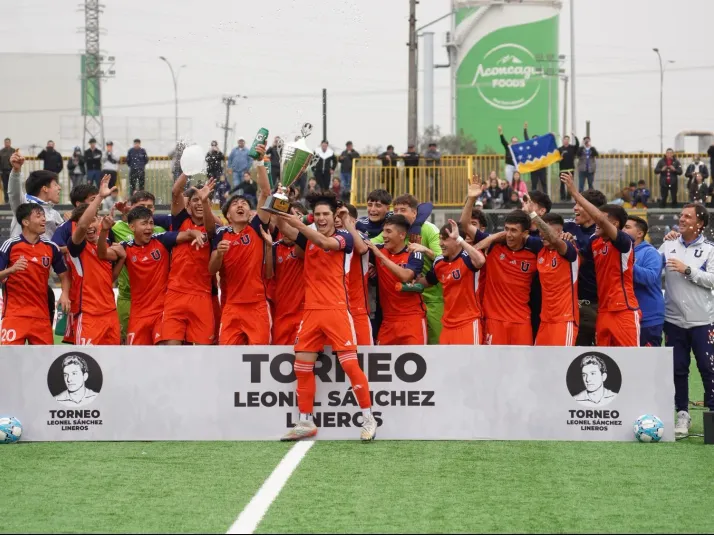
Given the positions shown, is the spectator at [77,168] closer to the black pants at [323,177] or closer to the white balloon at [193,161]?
the black pants at [323,177]

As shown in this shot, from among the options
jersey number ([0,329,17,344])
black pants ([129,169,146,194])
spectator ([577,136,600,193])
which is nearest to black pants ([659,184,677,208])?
spectator ([577,136,600,193])

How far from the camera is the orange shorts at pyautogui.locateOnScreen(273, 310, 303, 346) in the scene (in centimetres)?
978

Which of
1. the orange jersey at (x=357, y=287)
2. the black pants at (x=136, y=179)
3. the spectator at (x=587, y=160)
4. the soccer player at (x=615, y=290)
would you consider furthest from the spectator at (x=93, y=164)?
the soccer player at (x=615, y=290)

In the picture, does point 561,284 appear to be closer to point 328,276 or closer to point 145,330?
point 328,276

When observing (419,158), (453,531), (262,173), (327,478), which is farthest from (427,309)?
(419,158)

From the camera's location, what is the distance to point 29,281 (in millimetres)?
9656

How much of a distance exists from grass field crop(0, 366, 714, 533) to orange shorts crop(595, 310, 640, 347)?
1.00 metres

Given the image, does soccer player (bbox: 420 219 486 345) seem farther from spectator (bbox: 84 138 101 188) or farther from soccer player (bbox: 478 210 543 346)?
spectator (bbox: 84 138 101 188)

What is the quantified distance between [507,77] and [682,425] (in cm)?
4346

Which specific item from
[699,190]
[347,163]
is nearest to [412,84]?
[347,163]

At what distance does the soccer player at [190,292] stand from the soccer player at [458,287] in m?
2.08

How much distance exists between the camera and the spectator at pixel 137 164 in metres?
29.6

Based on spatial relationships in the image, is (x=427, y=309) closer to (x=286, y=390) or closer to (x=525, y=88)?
(x=286, y=390)

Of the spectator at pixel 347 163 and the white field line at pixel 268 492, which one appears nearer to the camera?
the white field line at pixel 268 492
